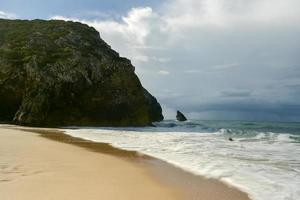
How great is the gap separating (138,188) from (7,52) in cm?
4823

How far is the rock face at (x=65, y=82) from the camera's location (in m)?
45.9

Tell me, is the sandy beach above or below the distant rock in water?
below

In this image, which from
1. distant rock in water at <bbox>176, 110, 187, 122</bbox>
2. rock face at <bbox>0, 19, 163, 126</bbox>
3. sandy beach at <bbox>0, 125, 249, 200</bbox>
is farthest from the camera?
distant rock in water at <bbox>176, 110, 187, 122</bbox>

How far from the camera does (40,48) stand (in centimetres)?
5328

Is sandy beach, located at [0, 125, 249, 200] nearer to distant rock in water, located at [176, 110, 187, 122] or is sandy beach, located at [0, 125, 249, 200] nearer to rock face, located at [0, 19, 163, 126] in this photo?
rock face, located at [0, 19, 163, 126]

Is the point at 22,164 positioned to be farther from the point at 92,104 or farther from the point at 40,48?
the point at 40,48

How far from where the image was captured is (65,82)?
157ft

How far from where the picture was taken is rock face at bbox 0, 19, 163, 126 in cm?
4588

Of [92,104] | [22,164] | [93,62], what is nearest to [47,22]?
[93,62]

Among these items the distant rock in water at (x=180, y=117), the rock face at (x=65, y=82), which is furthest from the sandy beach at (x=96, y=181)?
the distant rock in water at (x=180, y=117)

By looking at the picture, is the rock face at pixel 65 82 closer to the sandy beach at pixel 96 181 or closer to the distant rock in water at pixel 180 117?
the sandy beach at pixel 96 181

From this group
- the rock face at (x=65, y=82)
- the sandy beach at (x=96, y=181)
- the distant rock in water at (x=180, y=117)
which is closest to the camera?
the sandy beach at (x=96, y=181)

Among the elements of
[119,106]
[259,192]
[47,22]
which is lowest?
[259,192]

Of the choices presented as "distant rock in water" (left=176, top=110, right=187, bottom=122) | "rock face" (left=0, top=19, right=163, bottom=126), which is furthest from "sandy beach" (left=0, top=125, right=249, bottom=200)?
"distant rock in water" (left=176, top=110, right=187, bottom=122)
